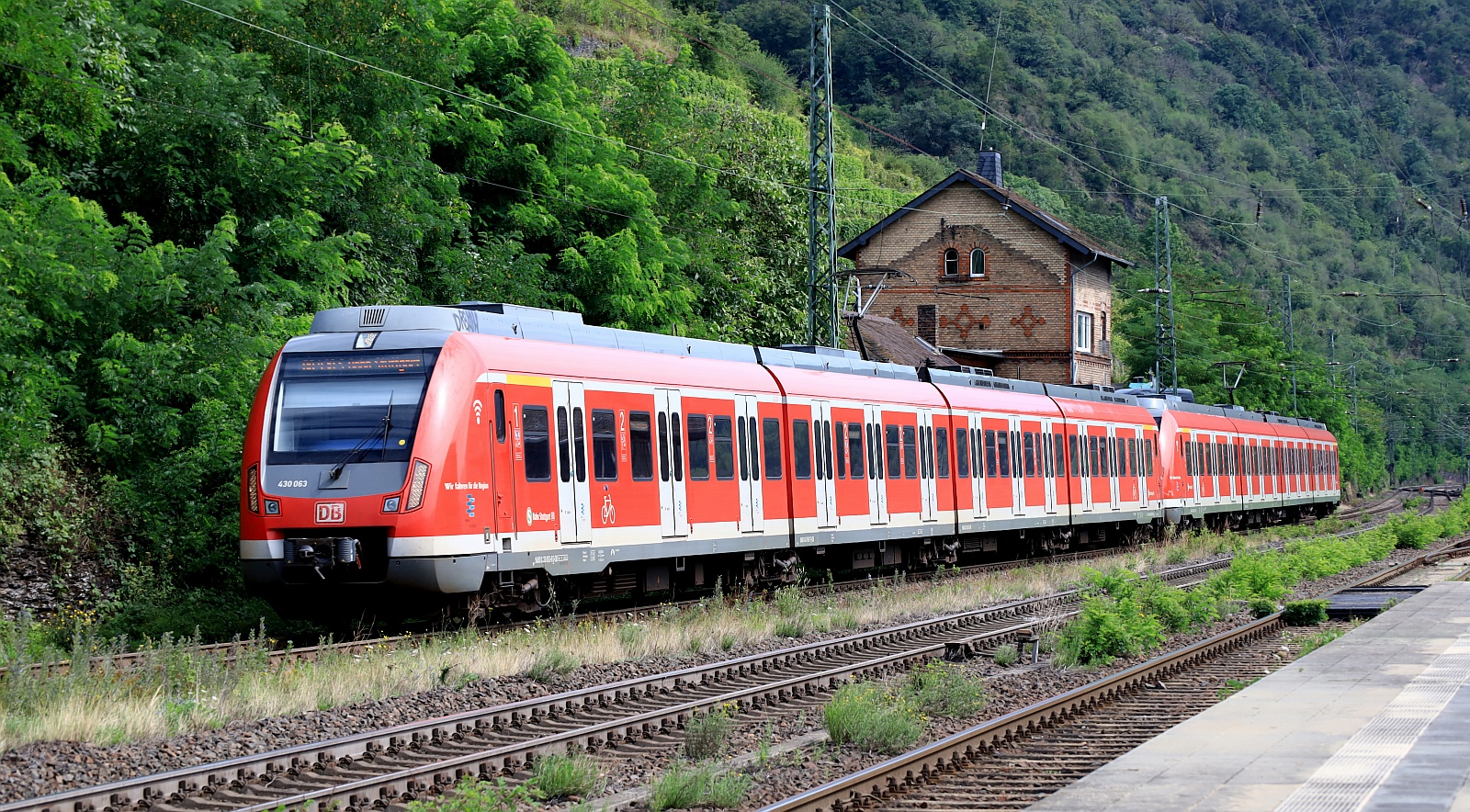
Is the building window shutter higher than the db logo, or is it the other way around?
the building window shutter

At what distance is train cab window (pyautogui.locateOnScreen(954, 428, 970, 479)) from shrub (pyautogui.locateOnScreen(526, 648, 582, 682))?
14.7 m

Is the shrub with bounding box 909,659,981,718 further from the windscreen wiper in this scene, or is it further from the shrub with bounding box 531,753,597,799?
the windscreen wiper

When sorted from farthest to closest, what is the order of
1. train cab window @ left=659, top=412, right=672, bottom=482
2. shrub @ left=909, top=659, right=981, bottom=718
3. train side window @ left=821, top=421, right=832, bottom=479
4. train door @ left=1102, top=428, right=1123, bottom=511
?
train door @ left=1102, top=428, right=1123, bottom=511 → train side window @ left=821, top=421, right=832, bottom=479 → train cab window @ left=659, top=412, right=672, bottom=482 → shrub @ left=909, top=659, right=981, bottom=718

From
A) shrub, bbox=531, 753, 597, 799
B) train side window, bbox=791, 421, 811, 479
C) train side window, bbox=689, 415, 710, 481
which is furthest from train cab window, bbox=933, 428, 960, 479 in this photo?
shrub, bbox=531, 753, 597, 799

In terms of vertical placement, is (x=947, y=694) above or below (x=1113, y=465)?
below

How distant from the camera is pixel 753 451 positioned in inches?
830

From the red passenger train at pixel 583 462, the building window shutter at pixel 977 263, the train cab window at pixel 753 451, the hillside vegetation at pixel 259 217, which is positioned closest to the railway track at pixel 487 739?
the red passenger train at pixel 583 462

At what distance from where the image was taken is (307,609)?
15.6 meters

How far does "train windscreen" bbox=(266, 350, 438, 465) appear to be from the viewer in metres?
15.1

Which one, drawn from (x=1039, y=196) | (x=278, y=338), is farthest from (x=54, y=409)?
(x=1039, y=196)

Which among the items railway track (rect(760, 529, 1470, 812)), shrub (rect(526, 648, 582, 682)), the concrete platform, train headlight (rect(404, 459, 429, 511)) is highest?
train headlight (rect(404, 459, 429, 511))

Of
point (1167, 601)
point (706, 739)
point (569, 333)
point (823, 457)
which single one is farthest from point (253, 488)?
point (1167, 601)

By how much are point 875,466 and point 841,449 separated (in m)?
1.36

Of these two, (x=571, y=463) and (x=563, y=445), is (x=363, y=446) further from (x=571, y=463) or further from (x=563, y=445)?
(x=571, y=463)
